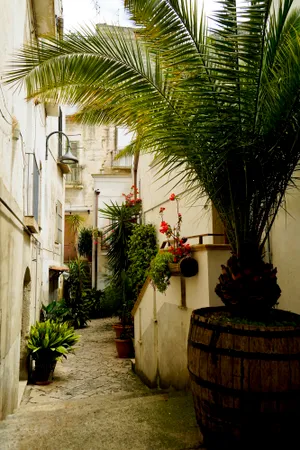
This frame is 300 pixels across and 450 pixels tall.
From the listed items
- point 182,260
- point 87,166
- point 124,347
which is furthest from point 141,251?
point 87,166

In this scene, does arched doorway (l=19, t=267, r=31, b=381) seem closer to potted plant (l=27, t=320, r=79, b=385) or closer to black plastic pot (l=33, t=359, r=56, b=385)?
potted plant (l=27, t=320, r=79, b=385)

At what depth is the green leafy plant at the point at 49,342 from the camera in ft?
19.9

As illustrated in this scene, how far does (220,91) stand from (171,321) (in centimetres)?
337

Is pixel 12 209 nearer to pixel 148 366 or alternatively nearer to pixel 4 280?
pixel 4 280

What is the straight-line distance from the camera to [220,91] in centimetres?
252

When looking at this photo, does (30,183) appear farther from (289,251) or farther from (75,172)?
(75,172)

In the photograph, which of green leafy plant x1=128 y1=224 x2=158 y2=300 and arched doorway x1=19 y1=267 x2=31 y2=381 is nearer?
arched doorway x1=19 y1=267 x2=31 y2=381

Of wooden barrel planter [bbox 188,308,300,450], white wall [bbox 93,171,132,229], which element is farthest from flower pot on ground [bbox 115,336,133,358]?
white wall [bbox 93,171,132,229]

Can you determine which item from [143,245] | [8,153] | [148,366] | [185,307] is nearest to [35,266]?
[143,245]

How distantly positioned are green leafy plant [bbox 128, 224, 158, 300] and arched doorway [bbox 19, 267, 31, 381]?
2.75 meters

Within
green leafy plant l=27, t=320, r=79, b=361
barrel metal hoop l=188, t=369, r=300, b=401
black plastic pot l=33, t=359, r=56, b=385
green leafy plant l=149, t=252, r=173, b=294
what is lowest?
black plastic pot l=33, t=359, r=56, b=385

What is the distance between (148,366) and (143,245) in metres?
3.23

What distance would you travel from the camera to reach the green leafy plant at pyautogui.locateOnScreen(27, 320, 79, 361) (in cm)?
606

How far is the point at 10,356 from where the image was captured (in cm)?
407
